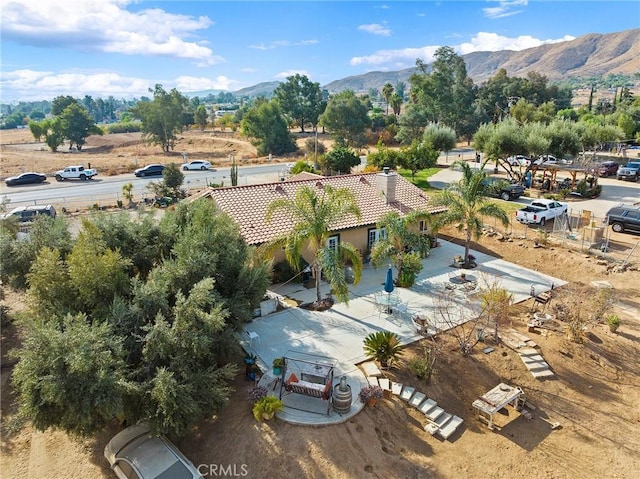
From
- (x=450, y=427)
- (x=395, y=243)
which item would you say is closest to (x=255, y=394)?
(x=450, y=427)

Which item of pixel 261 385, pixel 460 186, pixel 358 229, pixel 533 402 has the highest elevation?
pixel 460 186

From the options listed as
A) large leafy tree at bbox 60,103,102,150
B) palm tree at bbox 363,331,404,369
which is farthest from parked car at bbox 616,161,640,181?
large leafy tree at bbox 60,103,102,150

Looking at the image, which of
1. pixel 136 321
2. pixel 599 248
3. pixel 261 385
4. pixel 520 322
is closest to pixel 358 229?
pixel 520 322

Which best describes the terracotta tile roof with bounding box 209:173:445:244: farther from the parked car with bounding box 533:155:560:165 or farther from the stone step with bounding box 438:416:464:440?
the parked car with bounding box 533:155:560:165

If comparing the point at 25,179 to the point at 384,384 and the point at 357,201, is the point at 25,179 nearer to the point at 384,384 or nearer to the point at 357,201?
the point at 357,201

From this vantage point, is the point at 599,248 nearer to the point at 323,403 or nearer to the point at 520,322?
the point at 520,322

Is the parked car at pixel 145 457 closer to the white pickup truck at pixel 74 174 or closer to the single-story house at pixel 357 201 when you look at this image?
the single-story house at pixel 357 201
